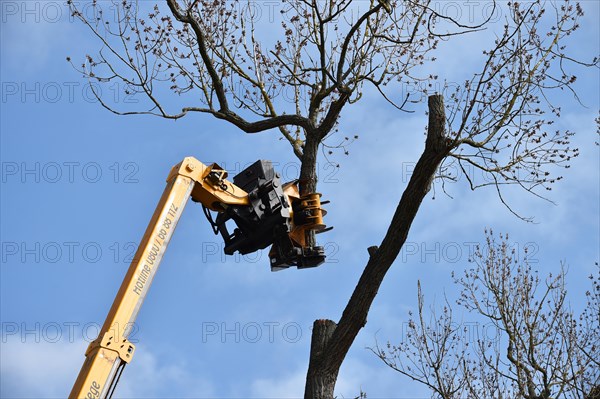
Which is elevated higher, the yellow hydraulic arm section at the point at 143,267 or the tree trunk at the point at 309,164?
the tree trunk at the point at 309,164

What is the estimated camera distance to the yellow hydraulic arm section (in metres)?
5.81

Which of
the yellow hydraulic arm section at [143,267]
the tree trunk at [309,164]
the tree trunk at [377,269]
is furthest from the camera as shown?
the tree trunk at [309,164]

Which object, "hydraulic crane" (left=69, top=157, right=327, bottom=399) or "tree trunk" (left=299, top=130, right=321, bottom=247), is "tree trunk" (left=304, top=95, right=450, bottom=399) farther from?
"tree trunk" (left=299, top=130, right=321, bottom=247)

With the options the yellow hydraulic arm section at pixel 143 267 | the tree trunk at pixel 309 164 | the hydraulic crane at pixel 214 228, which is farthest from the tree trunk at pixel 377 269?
the yellow hydraulic arm section at pixel 143 267

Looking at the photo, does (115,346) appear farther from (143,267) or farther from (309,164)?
(309,164)

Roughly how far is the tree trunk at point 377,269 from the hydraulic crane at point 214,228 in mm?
492

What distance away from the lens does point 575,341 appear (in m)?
11.6

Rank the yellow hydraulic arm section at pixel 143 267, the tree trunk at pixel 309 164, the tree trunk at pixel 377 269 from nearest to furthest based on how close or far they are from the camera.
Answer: the yellow hydraulic arm section at pixel 143 267 → the tree trunk at pixel 377 269 → the tree trunk at pixel 309 164

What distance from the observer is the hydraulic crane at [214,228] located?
19.2 feet

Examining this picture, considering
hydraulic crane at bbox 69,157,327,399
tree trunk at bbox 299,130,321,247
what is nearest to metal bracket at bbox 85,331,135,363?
→ hydraulic crane at bbox 69,157,327,399

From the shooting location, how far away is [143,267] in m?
6.24

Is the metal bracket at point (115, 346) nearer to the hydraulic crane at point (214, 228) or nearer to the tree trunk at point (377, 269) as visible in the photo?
the hydraulic crane at point (214, 228)

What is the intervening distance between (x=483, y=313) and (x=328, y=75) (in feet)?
15.7

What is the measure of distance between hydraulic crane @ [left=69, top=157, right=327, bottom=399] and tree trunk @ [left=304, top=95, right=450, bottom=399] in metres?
0.49
